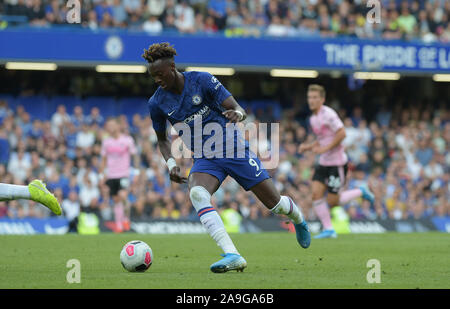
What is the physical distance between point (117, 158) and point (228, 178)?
4577 mm

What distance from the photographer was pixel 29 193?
28.0 ft

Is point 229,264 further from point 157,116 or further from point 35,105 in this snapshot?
point 35,105

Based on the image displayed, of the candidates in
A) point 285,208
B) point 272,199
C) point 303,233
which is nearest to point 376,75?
point 303,233

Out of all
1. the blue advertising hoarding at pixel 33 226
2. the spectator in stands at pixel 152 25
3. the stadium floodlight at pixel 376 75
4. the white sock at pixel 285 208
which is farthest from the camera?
the stadium floodlight at pixel 376 75

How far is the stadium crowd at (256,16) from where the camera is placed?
2195cm

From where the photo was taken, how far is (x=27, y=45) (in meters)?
21.5

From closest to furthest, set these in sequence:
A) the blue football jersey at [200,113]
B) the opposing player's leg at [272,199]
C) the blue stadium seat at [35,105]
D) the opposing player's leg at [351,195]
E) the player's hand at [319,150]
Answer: the blue football jersey at [200,113] → the opposing player's leg at [272,199] → the player's hand at [319,150] → the opposing player's leg at [351,195] → the blue stadium seat at [35,105]

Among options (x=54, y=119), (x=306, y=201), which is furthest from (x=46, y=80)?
(x=306, y=201)

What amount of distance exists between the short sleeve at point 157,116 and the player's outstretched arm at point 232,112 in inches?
31.4

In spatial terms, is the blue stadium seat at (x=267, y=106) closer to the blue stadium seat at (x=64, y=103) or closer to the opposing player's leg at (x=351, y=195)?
the blue stadium seat at (x=64, y=103)

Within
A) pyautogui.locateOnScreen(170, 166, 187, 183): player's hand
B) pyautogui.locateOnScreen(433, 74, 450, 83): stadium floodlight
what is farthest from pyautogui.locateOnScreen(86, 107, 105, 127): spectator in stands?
pyautogui.locateOnScreen(170, 166, 187, 183): player's hand

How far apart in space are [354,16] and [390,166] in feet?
16.1

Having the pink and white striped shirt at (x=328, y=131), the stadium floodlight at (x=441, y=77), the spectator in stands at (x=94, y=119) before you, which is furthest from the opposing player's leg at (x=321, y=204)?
the stadium floodlight at (x=441, y=77)

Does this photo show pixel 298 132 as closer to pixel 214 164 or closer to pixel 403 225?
pixel 403 225
